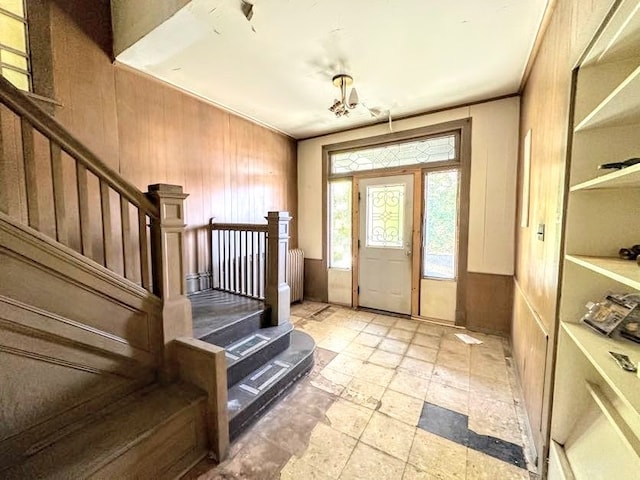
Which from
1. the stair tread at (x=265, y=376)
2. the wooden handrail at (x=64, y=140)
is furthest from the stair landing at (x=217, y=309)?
the wooden handrail at (x=64, y=140)

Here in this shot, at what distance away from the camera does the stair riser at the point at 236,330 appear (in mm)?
2077

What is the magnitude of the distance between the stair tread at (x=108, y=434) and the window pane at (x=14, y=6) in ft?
8.82

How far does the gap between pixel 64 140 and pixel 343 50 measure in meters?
1.97

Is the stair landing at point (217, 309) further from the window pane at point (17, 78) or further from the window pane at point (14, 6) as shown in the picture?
the window pane at point (14, 6)

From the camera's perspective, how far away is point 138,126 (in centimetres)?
251

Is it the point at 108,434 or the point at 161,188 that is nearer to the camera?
the point at 108,434

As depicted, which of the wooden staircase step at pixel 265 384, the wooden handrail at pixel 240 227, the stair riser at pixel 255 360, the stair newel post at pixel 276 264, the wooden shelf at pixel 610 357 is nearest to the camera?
the wooden shelf at pixel 610 357

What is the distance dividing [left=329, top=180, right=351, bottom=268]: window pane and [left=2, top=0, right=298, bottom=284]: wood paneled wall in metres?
0.91

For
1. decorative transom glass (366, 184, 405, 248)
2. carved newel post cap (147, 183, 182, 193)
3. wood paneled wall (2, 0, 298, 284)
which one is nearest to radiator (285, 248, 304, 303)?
wood paneled wall (2, 0, 298, 284)

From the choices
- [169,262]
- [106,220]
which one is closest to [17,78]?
[106,220]

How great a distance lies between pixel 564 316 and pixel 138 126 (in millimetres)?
3420

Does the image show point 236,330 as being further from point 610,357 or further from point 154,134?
point 610,357

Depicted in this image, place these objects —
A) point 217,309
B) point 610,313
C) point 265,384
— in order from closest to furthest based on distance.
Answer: point 610,313
point 265,384
point 217,309

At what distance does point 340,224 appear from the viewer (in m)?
4.21
